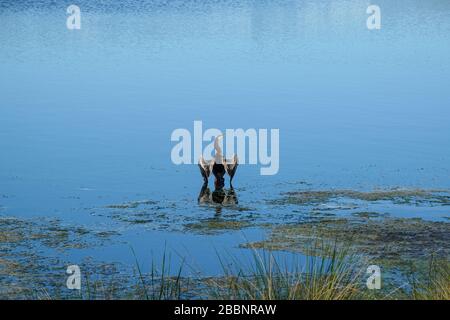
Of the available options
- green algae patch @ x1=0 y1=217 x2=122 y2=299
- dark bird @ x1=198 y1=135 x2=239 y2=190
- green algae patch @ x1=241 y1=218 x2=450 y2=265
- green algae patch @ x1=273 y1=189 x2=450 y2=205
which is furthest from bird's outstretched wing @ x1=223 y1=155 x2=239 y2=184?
green algae patch @ x1=0 y1=217 x2=122 y2=299

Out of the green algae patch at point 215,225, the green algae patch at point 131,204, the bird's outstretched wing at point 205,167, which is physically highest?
the bird's outstretched wing at point 205,167

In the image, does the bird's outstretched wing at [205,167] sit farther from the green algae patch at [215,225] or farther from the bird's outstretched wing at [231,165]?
the green algae patch at [215,225]

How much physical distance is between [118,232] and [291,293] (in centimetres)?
627

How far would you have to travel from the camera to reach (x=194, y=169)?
19359mm

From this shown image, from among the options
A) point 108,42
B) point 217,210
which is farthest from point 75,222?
point 108,42

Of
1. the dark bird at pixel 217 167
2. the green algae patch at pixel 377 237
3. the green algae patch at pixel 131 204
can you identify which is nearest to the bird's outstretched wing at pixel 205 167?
the dark bird at pixel 217 167

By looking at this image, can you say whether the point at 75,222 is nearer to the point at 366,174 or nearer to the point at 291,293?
the point at 366,174

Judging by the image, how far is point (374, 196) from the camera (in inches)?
688

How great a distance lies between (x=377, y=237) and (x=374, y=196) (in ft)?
7.96

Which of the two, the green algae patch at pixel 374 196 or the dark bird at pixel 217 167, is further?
the dark bird at pixel 217 167

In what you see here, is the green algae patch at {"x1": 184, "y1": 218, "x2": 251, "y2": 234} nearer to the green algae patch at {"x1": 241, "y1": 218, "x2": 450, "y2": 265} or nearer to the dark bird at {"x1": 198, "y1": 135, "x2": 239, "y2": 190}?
the green algae patch at {"x1": 241, "y1": 218, "x2": 450, "y2": 265}

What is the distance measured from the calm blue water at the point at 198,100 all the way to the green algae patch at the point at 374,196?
445 mm

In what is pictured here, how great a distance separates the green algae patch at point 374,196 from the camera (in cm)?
1716

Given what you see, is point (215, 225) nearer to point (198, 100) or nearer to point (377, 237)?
point (377, 237)
